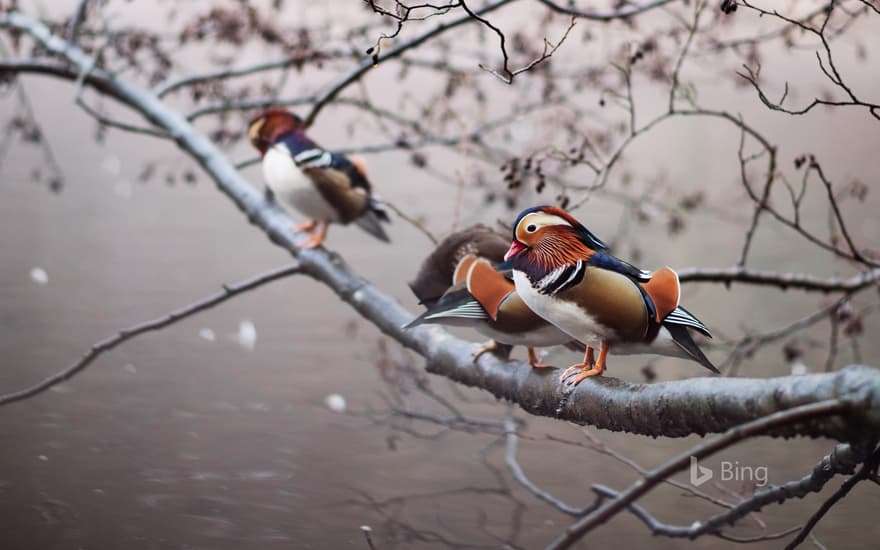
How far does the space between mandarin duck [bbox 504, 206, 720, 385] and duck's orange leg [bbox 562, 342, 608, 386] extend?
3cm

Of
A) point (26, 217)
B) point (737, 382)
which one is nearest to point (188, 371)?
point (26, 217)

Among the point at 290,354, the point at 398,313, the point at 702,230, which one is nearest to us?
the point at 398,313

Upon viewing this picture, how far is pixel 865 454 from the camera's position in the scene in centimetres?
56

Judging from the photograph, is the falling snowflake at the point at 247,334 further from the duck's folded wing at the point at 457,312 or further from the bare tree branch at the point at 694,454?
the bare tree branch at the point at 694,454

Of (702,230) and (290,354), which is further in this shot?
(702,230)

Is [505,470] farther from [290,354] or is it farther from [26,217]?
[26,217]

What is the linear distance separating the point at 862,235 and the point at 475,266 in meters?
2.25

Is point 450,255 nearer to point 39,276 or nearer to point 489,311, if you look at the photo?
point 489,311

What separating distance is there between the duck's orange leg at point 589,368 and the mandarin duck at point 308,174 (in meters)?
0.56

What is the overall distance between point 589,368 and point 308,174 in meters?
0.61

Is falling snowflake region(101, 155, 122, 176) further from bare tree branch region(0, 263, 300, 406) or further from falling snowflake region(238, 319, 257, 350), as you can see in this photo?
bare tree branch region(0, 263, 300, 406)

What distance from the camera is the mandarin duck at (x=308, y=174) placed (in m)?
1.19

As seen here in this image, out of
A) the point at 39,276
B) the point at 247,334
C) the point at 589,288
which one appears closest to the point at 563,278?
the point at 589,288

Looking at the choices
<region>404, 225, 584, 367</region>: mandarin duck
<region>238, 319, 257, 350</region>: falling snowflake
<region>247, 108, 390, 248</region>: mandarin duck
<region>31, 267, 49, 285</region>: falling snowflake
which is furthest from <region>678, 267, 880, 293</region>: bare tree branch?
<region>31, 267, 49, 285</region>: falling snowflake
